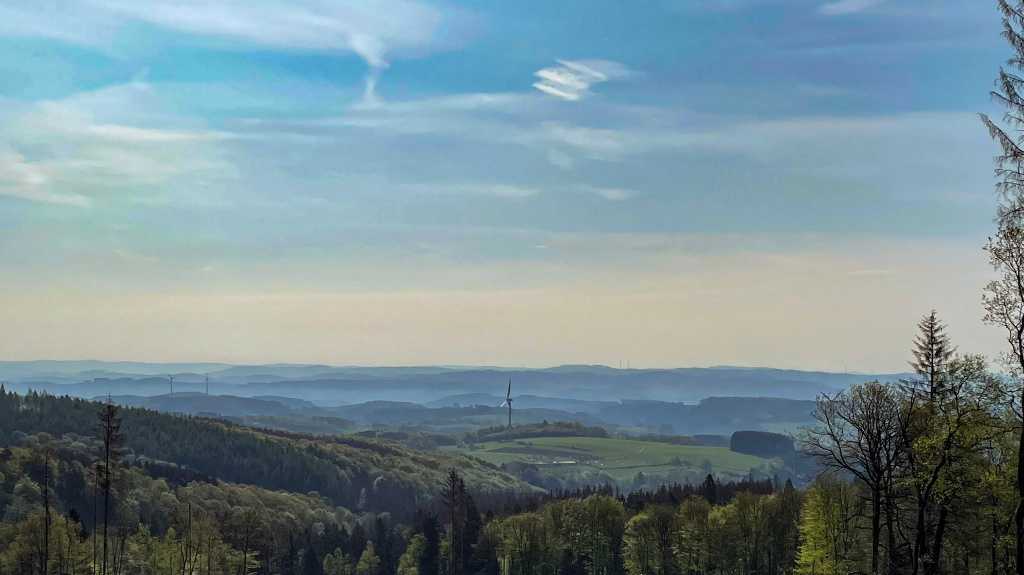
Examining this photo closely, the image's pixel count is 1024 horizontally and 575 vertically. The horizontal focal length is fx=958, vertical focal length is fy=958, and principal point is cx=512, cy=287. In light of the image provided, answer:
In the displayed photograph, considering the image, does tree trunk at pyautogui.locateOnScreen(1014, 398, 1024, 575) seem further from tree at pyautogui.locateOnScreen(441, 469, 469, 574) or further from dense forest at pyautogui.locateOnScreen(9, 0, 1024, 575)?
tree at pyautogui.locateOnScreen(441, 469, 469, 574)

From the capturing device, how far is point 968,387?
1441 inches

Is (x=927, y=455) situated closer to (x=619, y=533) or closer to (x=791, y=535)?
(x=791, y=535)

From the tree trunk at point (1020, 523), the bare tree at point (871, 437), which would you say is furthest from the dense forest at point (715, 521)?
the tree trunk at point (1020, 523)

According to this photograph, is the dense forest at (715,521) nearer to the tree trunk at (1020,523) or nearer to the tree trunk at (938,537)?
the tree trunk at (938,537)

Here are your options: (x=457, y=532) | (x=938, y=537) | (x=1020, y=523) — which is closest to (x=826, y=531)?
(x=938, y=537)

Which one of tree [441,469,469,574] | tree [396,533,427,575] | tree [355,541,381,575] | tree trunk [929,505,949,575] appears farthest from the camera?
tree [355,541,381,575]

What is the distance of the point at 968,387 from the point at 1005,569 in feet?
27.7

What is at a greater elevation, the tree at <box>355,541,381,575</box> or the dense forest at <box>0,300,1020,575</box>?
the dense forest at <box>0,300,1020,575</box>

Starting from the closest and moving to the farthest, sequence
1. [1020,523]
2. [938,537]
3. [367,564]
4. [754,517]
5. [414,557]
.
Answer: [1020,523]
[938,537]
[754,517]
[414,557]
[367,564]

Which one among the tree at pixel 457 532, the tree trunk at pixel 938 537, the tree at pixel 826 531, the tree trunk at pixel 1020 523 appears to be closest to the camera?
the tree trunk at pixel 1020 523

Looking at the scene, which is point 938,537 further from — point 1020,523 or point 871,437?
point 1020,523

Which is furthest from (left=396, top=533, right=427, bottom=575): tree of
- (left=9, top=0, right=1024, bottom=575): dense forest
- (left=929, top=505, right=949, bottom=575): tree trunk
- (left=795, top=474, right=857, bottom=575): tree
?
(left=929, top=505, right=949, bottom=575): tree trunk

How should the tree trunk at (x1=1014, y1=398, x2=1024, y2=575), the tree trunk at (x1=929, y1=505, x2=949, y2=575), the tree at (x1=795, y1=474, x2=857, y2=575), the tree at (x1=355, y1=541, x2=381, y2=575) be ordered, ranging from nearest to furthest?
the tree trunk at (x1=1014, y1=398, x2=1024, y2=575)
the tree trunk at (x1=929, y1=505, x2=949, y2=575)
the tree at (x1=795, y1=474, x2=857, y2=575)
the tree at (x1=355, y1=541, x2=381, y2=575)

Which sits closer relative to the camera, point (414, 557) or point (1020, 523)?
point (1020, 523)
